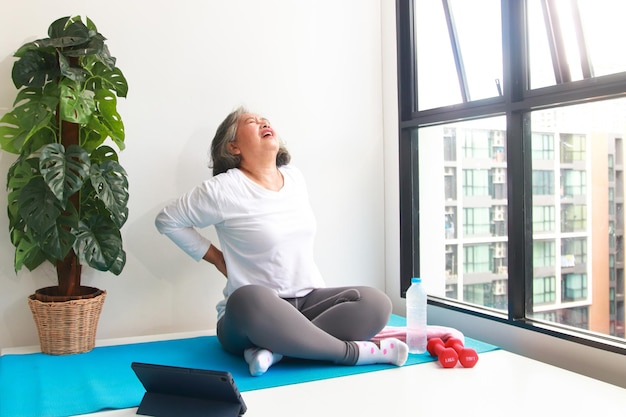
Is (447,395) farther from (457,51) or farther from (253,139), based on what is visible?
(457,51)

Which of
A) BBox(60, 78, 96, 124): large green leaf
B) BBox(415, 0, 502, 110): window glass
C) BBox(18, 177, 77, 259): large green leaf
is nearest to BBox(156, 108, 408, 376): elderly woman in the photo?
BBox(18, 177, 77, 259): large green leaf

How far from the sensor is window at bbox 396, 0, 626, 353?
7.29 feet

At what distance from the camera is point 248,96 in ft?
9.79

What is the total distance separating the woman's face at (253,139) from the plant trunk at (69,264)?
64 cm

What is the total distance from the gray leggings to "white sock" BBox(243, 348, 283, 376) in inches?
1.0

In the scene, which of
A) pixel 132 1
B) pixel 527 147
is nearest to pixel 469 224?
pixel 527 147

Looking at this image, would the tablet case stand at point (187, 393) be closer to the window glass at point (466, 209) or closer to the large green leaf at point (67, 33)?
the large green leaf at point (67, 33)

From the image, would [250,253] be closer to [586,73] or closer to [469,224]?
[469,224]

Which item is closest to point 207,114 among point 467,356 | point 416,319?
point 416,319

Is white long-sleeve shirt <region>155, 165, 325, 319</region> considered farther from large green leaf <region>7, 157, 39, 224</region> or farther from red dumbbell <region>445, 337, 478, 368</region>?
red dumbbell <region>445, 337, 478, 368</region>

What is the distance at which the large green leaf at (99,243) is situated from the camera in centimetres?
224

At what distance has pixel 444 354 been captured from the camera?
2.13m

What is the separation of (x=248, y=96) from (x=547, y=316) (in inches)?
67.2

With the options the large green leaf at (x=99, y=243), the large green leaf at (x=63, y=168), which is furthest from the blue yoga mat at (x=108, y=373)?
the large green leaf at (x=63, y=168)
